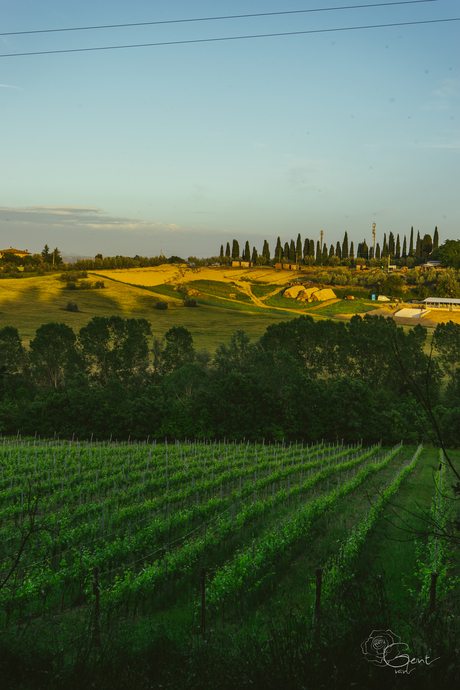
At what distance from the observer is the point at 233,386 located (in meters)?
49.4

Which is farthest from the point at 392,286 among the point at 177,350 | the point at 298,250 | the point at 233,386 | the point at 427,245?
the point at 233,386

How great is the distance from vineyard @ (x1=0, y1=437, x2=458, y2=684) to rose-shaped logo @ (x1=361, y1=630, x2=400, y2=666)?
1.75 m

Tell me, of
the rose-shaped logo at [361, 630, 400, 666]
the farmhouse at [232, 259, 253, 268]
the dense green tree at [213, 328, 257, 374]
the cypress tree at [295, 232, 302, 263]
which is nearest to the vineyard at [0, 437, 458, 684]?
the rose-shaped logo at [361, 630, 400, 666]

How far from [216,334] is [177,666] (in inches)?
3308

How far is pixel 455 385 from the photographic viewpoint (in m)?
57.7

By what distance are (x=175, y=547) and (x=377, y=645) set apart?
1085cm

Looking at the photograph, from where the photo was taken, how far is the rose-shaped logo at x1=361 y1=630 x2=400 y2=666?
212 inches

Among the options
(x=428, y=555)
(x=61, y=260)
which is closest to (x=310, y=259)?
(x=61, y=260)

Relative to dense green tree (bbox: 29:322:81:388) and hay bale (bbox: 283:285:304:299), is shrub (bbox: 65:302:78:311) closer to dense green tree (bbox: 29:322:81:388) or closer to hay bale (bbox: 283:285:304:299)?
dense green tree (bbox: 29:322:81:388)

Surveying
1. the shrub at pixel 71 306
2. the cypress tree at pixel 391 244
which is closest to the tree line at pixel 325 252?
the cypress tree at pixel 391 244

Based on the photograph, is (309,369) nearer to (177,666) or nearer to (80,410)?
(80,410)

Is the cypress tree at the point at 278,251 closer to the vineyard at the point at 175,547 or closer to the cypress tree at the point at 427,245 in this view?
the cypress tree at the point at 427,245

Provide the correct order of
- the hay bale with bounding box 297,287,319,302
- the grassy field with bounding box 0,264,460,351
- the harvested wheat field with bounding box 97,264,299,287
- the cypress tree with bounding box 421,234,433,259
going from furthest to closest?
the cypress tree with bounding box 421,234,433,259 < the harvested wheat field with bounding box 97,264,299,287 < the hay bale with bounding box 297,287,319,302 < the grassy field with bounding box 0,264,460,351

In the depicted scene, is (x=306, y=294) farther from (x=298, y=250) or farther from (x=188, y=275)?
(x=298, y=250)
